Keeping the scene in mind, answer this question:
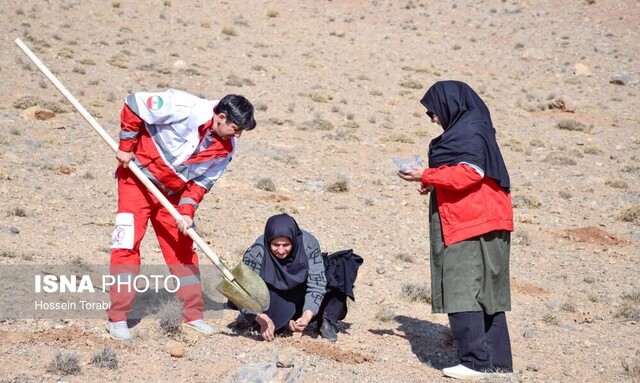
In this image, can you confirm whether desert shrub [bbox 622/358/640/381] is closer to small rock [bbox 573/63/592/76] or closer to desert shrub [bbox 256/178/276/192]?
desert shrub [bbox 256/178/276/192]

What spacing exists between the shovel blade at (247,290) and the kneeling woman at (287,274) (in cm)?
15

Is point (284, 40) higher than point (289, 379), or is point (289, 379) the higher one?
point (284, 40)

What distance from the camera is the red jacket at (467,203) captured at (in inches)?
197

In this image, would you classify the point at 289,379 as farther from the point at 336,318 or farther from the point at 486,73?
the point at 486,73

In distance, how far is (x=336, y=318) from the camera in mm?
5910

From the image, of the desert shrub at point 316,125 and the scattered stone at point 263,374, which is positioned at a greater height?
the desert shrub at point 316,125

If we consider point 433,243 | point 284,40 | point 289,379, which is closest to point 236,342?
point 289,379

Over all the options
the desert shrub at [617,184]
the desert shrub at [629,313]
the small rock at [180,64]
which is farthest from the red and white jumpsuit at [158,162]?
the small rock at [180,64]

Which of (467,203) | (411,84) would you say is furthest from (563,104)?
(467,203)

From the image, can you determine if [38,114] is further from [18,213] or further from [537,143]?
[537,143]

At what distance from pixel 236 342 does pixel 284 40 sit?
19.9 meters

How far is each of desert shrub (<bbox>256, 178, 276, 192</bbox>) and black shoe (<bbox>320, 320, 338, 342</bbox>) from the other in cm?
526

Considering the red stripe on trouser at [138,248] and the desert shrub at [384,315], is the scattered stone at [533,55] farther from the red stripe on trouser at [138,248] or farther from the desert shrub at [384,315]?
the red stripe on trouser at [138,248]

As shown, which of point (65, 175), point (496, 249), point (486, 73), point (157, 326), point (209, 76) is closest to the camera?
point (496, 249)
